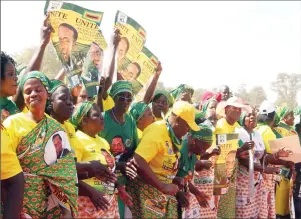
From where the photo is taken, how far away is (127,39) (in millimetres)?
4332

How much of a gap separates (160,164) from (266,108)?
8.93ft

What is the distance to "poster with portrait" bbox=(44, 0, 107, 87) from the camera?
11.4 feet

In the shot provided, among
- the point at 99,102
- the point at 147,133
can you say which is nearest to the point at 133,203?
the point at 147,133

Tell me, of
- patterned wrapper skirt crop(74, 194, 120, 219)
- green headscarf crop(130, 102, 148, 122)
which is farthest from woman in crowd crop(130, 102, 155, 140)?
patterned wrapper skirt crop(74, 194, 120, 219)

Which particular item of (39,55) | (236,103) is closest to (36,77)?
(39,55)

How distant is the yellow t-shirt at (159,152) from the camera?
369 cm

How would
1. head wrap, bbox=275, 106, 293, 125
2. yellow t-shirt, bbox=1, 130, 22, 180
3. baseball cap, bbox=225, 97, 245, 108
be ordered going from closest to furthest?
yellow t-shirt, bbox=1, 130, 22, 180 < baseball cap, bbox=225, 97, 245, 108 < head wrap, bbox=275, 106, 293, 125

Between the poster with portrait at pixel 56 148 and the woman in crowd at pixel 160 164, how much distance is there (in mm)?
1041

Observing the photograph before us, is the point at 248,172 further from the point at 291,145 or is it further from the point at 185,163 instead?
the point at 185,163

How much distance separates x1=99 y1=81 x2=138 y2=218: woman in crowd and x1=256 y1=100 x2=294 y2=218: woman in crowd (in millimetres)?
2506

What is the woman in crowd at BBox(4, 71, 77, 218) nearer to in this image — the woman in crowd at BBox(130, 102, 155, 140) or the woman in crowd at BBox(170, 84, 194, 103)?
the woman in crowd at BBox(130, 102, 155, 140)

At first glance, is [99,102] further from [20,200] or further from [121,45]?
[20,200]

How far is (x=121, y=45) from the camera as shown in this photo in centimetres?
430

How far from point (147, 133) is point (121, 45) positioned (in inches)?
41.1
